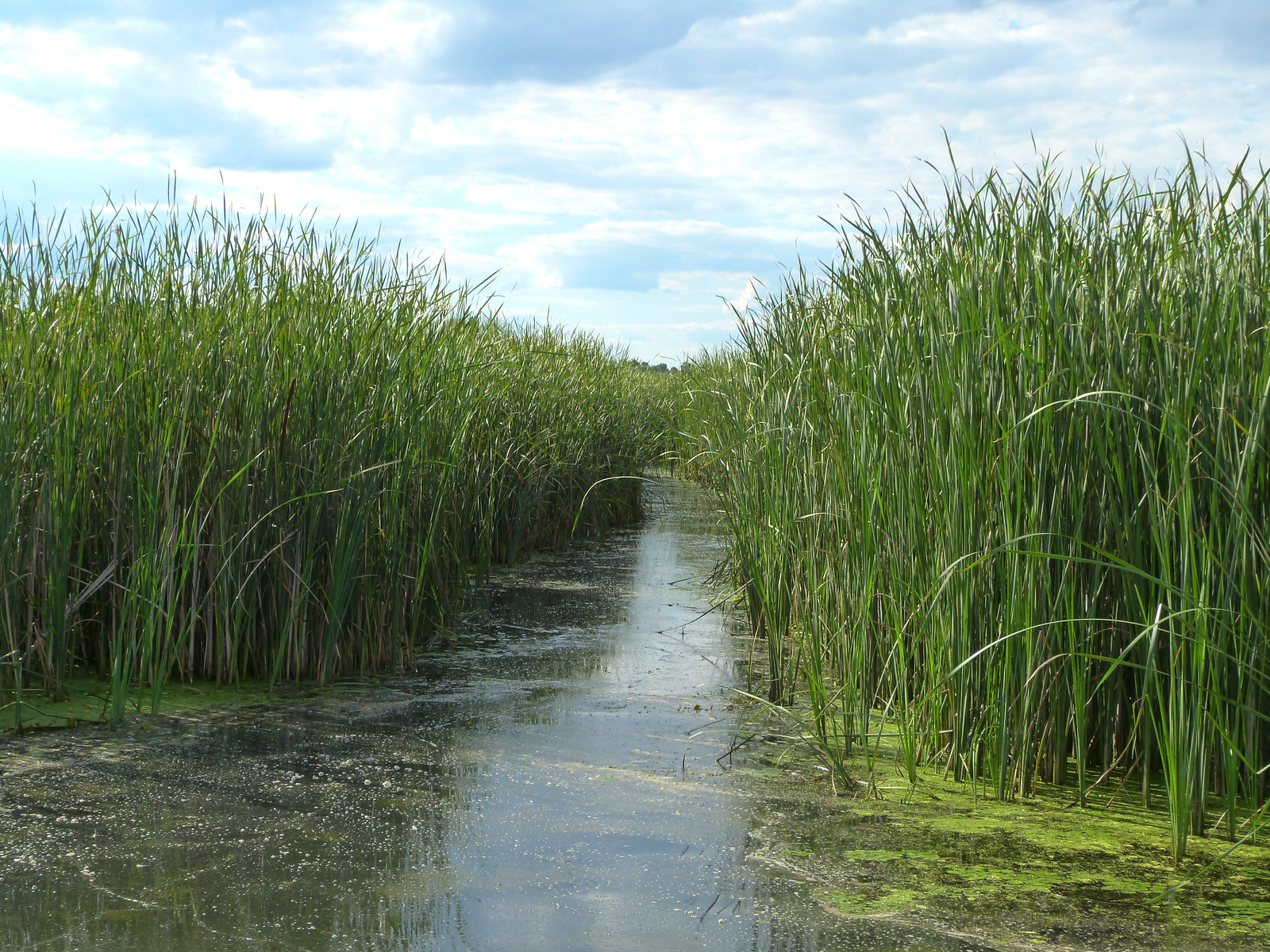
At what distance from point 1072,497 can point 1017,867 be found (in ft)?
3.38

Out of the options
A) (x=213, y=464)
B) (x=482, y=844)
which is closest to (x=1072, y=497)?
(x=482, y=844)

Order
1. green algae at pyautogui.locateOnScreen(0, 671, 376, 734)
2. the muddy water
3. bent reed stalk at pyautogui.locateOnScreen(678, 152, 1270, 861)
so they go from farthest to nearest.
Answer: green algae at pyautogui.locateOnScreen(0, 671, 376, 734), bent reed stalk at pyautogui.locateOnScreen(678, 152, 1270, 861), the muddy water

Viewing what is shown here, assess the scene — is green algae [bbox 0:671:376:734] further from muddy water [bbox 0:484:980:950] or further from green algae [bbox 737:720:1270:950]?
green algae [bbox 737:720:1270:950]

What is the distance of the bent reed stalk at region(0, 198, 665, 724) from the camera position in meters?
3.71

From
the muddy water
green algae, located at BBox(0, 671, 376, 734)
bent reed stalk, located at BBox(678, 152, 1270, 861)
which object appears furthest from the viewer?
green algae, located at BBox(0, 671, 376, 734)

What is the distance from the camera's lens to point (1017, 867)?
2660 millimetres

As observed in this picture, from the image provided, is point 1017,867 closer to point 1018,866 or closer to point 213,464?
point 1018,866

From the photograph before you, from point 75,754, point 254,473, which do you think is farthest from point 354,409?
point 75,754

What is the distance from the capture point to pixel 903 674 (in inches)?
120

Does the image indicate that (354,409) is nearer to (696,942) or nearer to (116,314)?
(116,314)

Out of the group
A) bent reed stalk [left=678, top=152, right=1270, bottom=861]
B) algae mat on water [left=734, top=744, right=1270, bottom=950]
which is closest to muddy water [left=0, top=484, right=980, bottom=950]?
algae mat on water [left=734, top=744, right=1270, bottom=950]

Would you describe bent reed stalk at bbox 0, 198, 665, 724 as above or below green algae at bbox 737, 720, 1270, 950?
above

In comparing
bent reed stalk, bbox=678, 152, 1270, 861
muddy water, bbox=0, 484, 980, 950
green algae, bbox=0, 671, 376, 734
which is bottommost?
muddy water, bbox=0, 484, 980, 950

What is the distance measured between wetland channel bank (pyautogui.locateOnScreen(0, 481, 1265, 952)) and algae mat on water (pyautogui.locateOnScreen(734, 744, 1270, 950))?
0.4 inches
